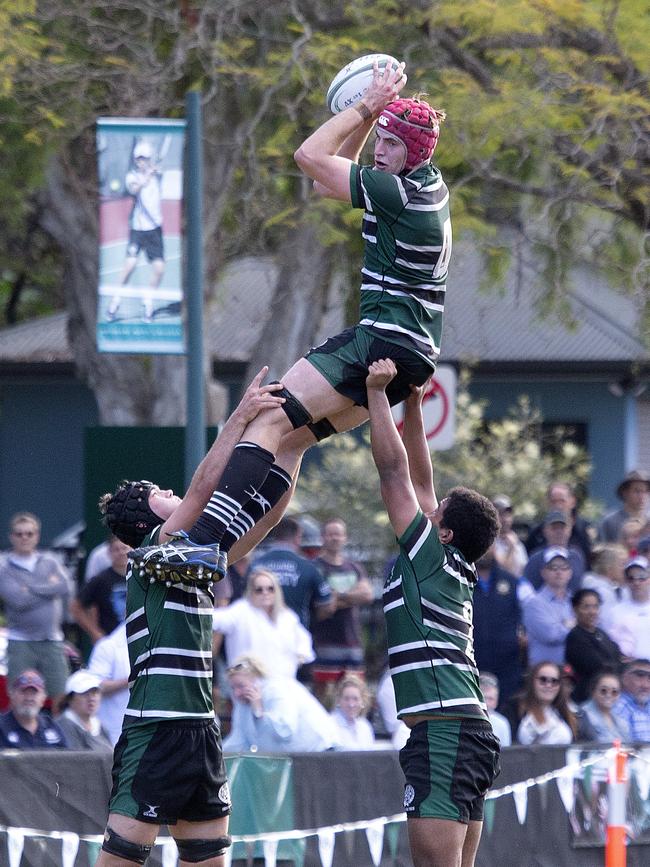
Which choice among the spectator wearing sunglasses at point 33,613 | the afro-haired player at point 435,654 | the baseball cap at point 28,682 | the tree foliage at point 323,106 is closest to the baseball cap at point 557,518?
the tree foliage at point 323,106

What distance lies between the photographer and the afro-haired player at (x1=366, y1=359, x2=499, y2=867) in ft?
19.3

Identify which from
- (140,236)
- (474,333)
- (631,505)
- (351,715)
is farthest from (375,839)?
(474,333)

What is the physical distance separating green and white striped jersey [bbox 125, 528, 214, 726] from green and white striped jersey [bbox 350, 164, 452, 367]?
1.26 meters

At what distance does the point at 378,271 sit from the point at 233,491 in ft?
3.40

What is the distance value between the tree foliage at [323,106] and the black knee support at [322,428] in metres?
6.22

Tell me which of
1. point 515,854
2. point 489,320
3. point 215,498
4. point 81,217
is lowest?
point 515,854

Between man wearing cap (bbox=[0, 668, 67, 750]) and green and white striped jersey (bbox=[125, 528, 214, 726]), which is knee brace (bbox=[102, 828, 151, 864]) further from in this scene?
man wearing cap (bbox=[0, 668, 67, 750])

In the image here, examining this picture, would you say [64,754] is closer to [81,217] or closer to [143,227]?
[143,227]

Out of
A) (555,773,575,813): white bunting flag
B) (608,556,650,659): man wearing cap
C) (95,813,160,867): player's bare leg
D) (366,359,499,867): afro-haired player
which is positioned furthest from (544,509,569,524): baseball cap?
(95,813,160,867): player's bare leg

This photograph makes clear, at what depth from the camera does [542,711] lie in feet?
Answer: 32.3

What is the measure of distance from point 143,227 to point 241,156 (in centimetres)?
390

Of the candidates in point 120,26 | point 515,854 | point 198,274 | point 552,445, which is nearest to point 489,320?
point 552,445

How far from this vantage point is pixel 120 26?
1290 cm

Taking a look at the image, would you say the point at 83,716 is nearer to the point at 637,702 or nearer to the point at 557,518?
the point at 637,702
